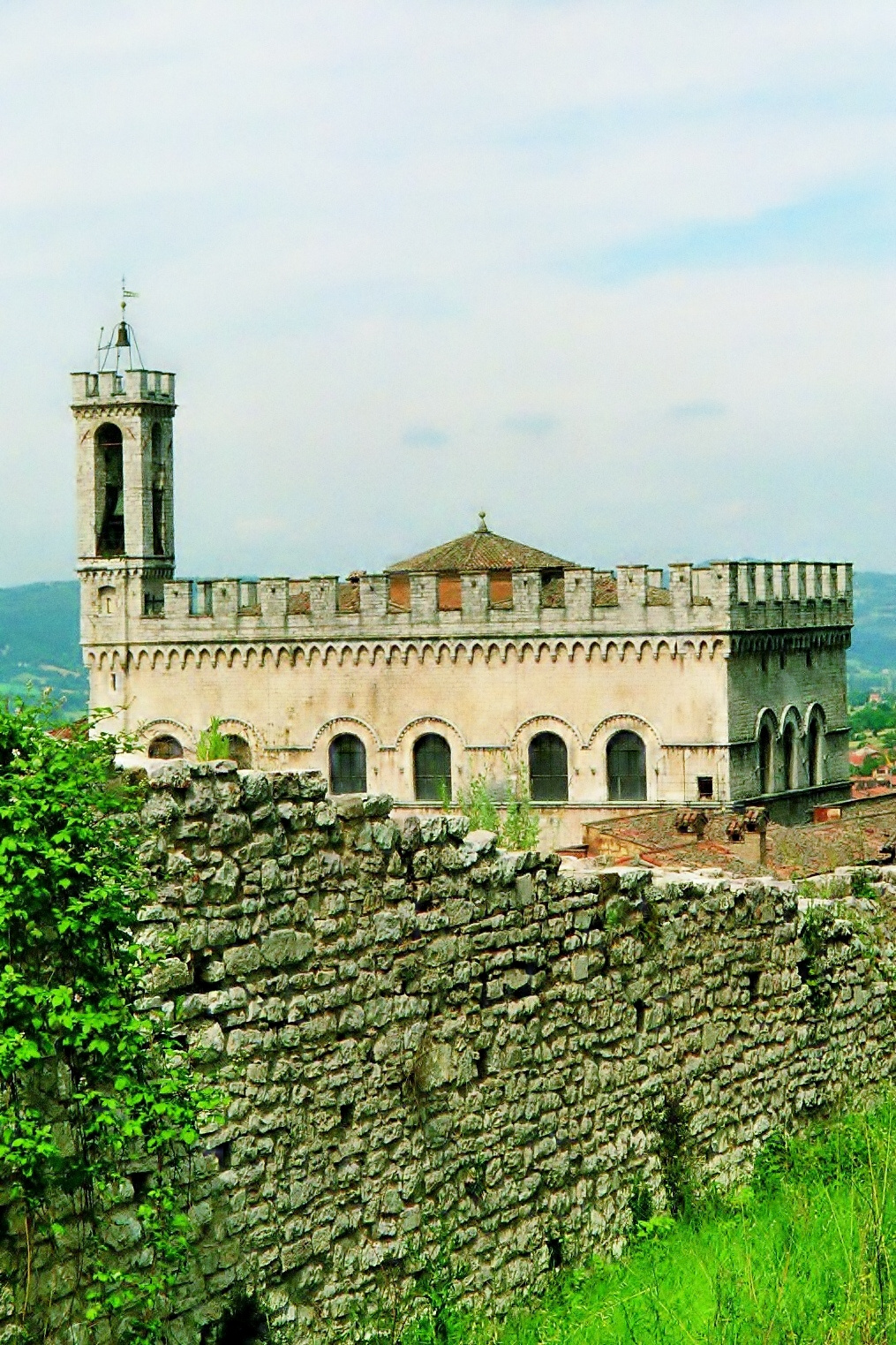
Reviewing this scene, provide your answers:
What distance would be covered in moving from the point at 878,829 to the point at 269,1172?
1423 centimetres

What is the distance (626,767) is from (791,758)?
459 centimetres

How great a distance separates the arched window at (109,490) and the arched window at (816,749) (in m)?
16.2

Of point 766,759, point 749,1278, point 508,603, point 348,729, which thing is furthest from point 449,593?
point 749,1278

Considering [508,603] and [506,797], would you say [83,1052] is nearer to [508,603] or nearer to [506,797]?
[506,797]

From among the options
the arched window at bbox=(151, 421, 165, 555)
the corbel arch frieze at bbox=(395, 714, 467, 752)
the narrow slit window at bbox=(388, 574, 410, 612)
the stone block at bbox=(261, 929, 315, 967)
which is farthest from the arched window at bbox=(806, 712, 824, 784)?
the stone block at bbox=(261, 929, 315, 967)

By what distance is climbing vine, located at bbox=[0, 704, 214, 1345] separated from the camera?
21.2 feet

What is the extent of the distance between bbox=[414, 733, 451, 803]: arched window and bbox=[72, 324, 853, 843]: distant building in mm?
40

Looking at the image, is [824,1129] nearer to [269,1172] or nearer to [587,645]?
[269,1172]

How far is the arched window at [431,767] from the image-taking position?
43.4 m

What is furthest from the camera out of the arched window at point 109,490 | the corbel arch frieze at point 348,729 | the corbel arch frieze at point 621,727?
the arched window at point 109,490

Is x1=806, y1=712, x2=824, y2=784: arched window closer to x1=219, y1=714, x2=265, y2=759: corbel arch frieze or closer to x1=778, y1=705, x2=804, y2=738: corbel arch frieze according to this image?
x1=778, y1=705, x2=804, y2=738: corbel arch frieze

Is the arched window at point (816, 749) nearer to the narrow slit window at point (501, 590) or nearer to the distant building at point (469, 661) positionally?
the distant building at point (469, 661)

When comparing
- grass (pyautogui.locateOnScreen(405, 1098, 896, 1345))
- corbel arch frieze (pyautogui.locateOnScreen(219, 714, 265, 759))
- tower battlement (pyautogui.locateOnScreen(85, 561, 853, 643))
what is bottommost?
grass (pyautogui.locateOnScreen(405, 1098, 896, 1345))

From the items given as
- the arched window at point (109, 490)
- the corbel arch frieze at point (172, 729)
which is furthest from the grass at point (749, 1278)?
the arched window at point (109, 490)
